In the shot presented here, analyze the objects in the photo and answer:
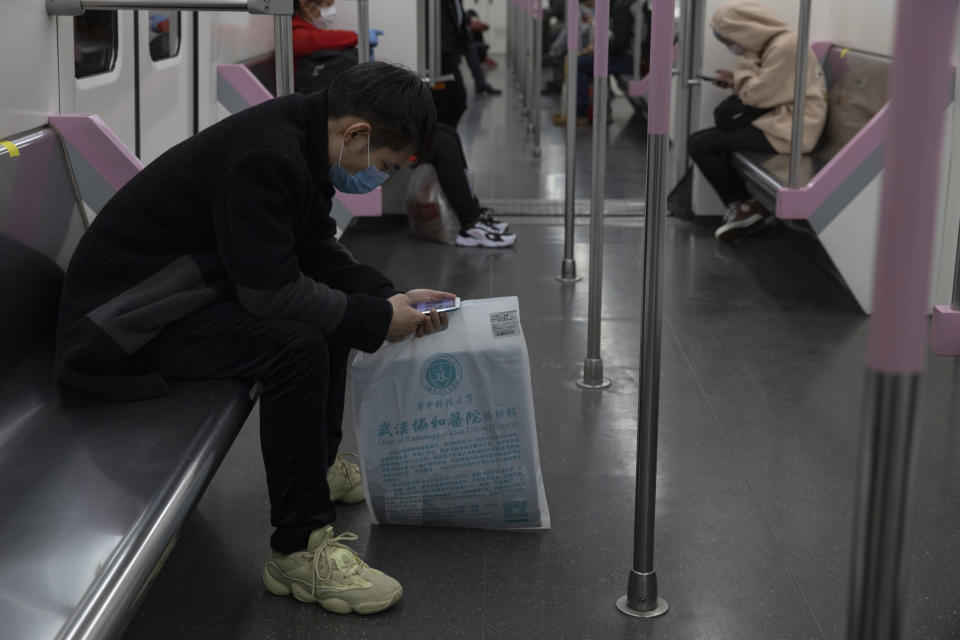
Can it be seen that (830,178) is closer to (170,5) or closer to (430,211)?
(430,211)

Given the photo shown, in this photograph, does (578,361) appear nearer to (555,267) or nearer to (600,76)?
(600,76)

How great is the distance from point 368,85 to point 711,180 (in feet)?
11.1

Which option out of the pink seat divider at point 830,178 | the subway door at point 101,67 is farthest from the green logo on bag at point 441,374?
the pink seat divider at point 830,178

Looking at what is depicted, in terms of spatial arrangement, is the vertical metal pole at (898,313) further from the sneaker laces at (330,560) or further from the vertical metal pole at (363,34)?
the vertical metal pole at (363,34)

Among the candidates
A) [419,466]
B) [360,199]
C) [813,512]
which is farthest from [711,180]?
[419,466]

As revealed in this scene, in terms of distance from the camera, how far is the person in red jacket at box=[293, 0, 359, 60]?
478cm

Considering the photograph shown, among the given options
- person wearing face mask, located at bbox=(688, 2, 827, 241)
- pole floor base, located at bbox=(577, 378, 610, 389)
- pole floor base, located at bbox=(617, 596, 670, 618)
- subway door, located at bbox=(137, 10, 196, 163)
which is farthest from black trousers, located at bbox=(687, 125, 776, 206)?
pole floor base, located at bbox=(617, 596, 670, 618)

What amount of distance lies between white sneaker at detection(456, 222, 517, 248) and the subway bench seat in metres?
2.71

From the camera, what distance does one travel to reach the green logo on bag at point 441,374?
2107 mm

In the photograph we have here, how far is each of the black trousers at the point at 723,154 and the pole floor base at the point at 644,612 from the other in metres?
3.27

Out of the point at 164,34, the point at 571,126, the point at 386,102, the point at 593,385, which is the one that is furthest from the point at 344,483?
the point at 164,34

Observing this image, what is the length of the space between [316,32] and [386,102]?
3.00m

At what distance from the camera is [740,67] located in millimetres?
4996

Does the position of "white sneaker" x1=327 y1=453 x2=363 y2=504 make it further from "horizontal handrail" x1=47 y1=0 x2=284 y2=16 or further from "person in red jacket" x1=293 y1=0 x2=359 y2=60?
"person in red jacket" x1=293 y1=0 x2=359 y2=60
